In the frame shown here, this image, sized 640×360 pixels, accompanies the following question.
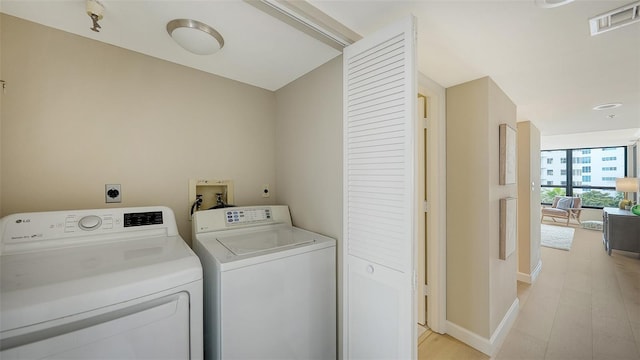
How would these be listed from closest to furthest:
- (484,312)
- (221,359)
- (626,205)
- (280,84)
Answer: (221,359), (484,312), (280,84), (626,205)

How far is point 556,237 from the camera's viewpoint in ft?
16.9

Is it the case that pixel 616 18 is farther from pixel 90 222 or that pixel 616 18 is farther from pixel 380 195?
pixel 90 222

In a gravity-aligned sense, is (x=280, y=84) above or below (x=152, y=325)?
above

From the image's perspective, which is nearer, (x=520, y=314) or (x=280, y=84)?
(x=280, y=84)

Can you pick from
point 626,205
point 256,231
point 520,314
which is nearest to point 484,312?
point 520,314

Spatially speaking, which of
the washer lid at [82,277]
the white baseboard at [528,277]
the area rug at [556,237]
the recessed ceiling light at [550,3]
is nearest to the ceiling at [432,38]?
the recessed ceiling light at [550,3]

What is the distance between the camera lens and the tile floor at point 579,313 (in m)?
1.87

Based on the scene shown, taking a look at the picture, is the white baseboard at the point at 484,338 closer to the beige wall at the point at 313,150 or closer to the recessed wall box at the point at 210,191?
the beige wall at the point at 313,150

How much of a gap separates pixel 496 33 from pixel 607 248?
5.33m

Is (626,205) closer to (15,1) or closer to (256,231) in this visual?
(256,231)

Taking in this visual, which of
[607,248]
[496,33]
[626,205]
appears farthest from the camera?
[626,205]

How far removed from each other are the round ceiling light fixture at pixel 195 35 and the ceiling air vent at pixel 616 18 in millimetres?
1986

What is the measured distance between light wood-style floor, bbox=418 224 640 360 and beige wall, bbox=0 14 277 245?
2293 mm

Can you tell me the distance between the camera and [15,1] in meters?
1.13
